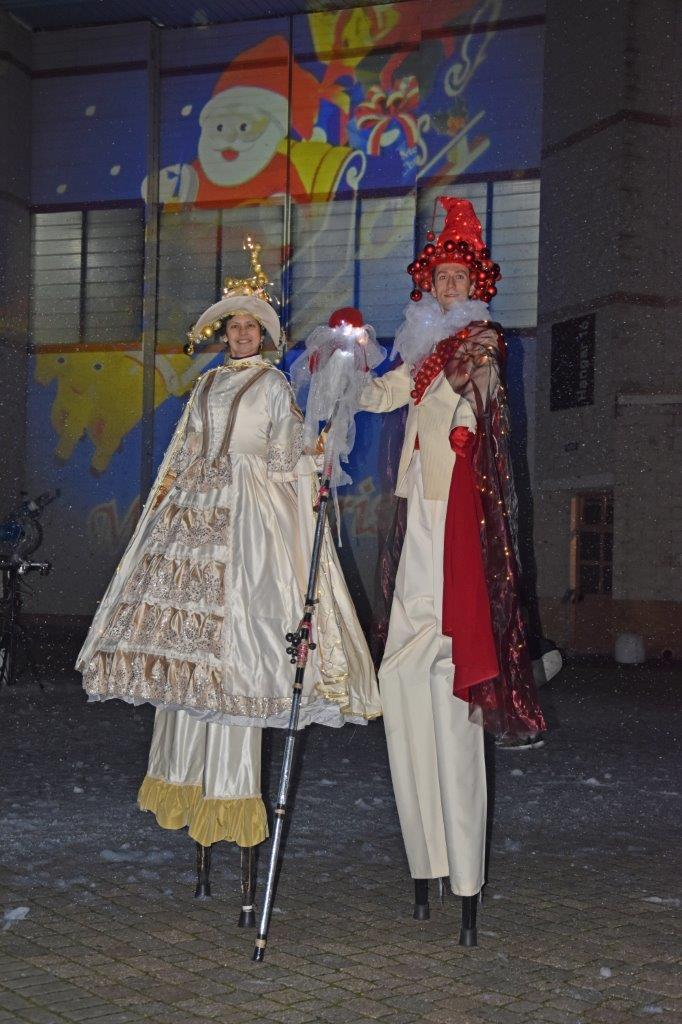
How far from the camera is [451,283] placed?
4.31 metres

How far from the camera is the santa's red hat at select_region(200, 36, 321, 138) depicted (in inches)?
687

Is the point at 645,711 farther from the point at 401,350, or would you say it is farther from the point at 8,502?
the point at 8,502

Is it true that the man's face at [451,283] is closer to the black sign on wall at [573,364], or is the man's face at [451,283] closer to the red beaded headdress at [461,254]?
the red beaded headdress at [461,254]

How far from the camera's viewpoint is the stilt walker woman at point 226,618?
4152mm

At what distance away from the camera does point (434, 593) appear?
4078 millimetres

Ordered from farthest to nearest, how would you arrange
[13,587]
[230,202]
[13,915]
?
[230,202] < [13,587] < [13,915]

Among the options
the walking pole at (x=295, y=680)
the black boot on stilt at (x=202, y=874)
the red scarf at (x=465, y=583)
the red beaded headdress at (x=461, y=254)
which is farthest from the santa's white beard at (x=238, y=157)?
the black boot on stilt at (x=202, y=874)

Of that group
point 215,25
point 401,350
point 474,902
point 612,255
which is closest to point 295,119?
point 215,25

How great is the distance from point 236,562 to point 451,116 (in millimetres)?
13615

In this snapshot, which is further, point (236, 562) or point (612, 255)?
point (612, 255)

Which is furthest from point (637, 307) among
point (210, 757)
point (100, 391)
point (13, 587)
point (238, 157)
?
point (210, 757)

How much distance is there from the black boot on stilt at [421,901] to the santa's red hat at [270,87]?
14.8 metres

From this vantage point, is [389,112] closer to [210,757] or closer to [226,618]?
[226,618]

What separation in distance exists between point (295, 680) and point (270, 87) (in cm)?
1516
